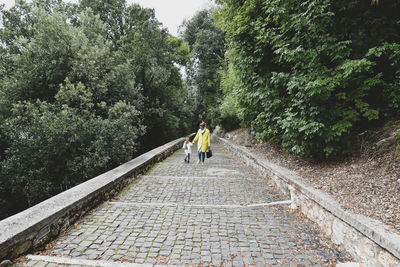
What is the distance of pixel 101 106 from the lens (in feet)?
33.2

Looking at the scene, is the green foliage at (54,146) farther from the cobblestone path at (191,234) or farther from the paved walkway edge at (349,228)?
the paved walkway edge at (349,228)

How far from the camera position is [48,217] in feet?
9.64

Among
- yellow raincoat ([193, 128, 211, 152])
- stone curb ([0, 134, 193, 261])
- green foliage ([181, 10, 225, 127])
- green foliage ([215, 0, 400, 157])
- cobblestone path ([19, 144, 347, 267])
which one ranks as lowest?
cobblestone path ([19, 144, 347, 267])

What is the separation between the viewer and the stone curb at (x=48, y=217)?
246cm

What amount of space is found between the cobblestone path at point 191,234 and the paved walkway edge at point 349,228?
0.66 feet

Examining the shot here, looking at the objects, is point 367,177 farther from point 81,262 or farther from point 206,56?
point 206,56

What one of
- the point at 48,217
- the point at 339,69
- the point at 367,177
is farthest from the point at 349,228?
the point at 48,217

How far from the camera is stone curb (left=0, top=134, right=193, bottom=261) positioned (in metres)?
2.46

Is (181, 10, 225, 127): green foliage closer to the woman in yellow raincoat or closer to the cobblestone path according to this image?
the woman in yellow raincoat

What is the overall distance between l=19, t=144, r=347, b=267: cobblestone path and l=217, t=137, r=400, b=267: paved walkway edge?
0.20 m

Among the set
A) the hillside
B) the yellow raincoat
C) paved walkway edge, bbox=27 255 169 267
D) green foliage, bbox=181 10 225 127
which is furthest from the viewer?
green foliage, bbox=181 10 225 127

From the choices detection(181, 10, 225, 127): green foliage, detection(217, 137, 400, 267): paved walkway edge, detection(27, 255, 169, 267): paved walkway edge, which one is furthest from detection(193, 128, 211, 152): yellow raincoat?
detection(181, 10, 225, 127): green foliage

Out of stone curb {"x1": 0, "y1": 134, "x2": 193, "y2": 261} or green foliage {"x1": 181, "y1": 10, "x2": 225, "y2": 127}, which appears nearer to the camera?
stone curb {"x1": 0, "y1": 134, "x2": 193, "y2": 261}

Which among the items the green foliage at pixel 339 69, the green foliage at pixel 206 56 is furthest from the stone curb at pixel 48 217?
the green foliage at pixel 206 56
